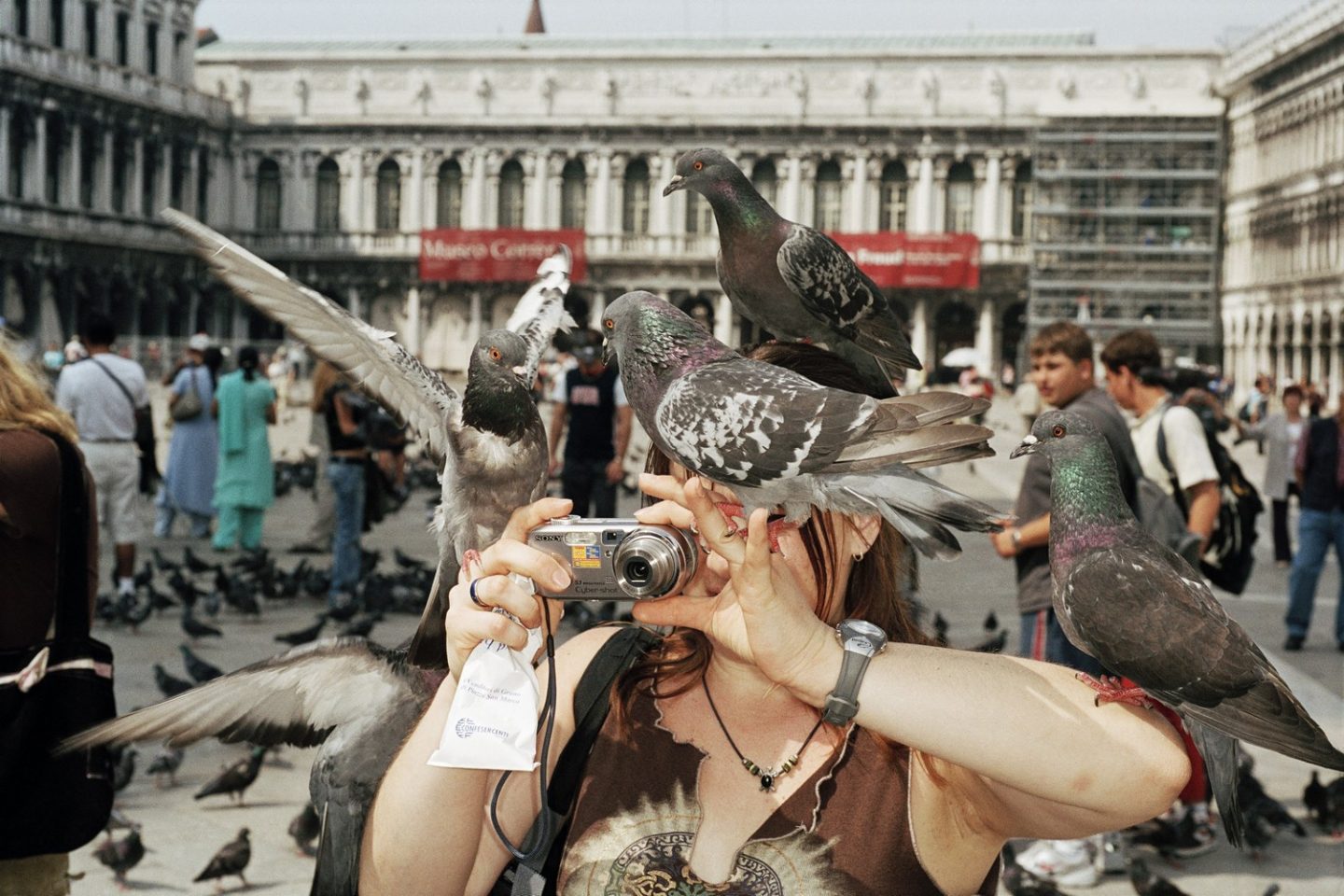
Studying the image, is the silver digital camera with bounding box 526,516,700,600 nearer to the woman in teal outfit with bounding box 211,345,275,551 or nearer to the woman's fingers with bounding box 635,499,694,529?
the woman's fingers with bounding box 635,499,694,529

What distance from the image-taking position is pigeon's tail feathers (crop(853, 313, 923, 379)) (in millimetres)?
2111

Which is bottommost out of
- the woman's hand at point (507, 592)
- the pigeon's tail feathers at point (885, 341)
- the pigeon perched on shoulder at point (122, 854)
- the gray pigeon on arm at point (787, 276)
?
the pigeon perched on shoulder at point (122, 854)

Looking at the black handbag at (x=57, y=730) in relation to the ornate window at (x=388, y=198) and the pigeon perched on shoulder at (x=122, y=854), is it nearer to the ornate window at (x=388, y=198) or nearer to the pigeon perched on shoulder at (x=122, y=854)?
the pigeon perched on shoulder at (x=122, y=854)

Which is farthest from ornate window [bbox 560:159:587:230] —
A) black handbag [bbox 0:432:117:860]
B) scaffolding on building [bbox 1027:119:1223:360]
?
black handbag [bbox 0:432:117:860]

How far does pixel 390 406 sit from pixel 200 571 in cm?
703

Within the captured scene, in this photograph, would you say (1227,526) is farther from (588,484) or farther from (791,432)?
(588,484)

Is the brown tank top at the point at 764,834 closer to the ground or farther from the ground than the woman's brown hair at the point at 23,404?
closer to the ground

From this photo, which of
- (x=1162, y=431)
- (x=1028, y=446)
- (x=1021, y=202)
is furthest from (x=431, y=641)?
(x=1021, y=202)

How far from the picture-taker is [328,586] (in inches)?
315

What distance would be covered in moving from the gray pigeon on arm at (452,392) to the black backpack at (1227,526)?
2.96 meters

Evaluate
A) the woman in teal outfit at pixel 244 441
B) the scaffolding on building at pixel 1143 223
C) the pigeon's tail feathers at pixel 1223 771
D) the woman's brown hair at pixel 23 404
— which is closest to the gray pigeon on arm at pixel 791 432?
the pigeon's tail feathers at pixel 1223 771

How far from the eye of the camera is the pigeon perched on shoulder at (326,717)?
5.47 ft

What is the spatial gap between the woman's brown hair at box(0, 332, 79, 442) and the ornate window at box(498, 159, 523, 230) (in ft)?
146

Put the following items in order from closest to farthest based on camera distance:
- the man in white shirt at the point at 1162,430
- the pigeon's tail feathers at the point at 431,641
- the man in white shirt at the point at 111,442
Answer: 1. the pigeon's tail feathers at the point at 431,641
2. the man in white shirt at the point at 1162,430
3. the man in white shirt at the point at 111,442
